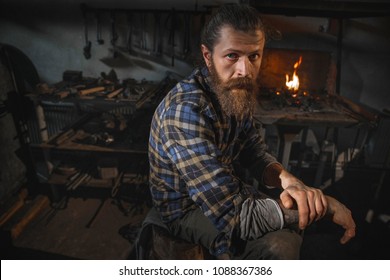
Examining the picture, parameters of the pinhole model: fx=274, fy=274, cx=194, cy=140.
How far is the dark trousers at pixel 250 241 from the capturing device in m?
1.71

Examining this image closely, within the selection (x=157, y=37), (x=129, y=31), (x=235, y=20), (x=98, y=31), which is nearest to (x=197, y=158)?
(x=235, y=20)

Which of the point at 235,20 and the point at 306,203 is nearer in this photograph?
the point at 306,203

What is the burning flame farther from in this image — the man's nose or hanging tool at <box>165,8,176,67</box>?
the man's nose

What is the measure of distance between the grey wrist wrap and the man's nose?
2.77 ft

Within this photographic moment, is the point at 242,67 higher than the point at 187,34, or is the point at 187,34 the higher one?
the point at 187,34

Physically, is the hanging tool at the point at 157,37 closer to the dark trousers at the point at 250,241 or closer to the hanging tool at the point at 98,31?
the hanging tool at the point at 98,31

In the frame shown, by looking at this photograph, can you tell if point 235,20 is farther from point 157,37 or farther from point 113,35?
point 113,35

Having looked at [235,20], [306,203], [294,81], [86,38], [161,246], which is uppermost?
[235,20]

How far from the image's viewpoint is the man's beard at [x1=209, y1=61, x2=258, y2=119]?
1882mm

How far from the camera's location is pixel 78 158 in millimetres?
4551

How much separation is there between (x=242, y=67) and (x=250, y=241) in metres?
1.17

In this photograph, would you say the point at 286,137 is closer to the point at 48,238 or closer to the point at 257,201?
the point at 257,201

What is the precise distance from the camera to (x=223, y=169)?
5.15 ft

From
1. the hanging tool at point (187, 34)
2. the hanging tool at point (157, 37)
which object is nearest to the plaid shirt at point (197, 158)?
the hanging tool at point (187, 34)
